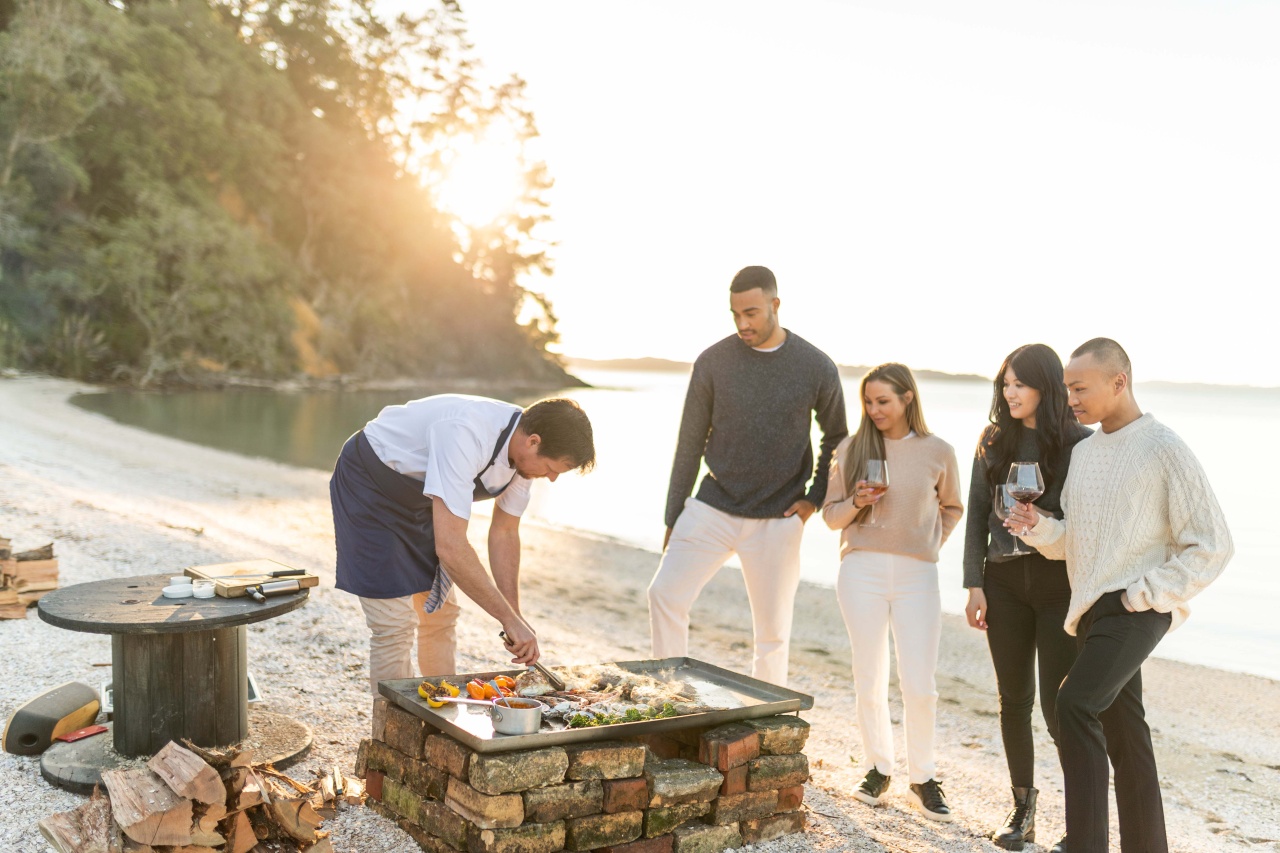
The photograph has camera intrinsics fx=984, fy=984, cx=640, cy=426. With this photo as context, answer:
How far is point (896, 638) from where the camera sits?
184 inches

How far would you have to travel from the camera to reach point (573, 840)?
3.50 meters

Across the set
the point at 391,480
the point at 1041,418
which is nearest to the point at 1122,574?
the point at 1041,418

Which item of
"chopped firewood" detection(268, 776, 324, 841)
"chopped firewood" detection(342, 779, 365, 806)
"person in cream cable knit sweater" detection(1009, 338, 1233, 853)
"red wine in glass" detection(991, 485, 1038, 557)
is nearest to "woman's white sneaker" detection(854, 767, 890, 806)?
"person in cream cable knit sweater" detection(1009, 338, 1233, 853)

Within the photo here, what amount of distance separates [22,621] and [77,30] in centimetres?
3818

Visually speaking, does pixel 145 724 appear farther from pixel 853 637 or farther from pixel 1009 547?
pixel 1009 547

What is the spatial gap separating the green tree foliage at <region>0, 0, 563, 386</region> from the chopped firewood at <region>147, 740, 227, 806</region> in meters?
38.6

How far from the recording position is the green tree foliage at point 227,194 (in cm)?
3706

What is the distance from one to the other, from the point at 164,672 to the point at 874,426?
335 cm

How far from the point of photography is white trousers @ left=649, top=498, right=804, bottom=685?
5.02 meters

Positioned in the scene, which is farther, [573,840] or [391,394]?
[391,394]

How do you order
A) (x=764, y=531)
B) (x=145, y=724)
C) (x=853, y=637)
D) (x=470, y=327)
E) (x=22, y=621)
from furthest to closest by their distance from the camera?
(x=470, y=327), (x=22, y=621), (x=764, y=531), (x=853, y=637), (x=145, y=724)

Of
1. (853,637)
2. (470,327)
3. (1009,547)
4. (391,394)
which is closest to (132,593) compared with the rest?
(853,637)

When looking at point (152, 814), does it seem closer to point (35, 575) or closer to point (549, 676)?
point (549, 676)

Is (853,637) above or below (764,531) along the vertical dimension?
below
